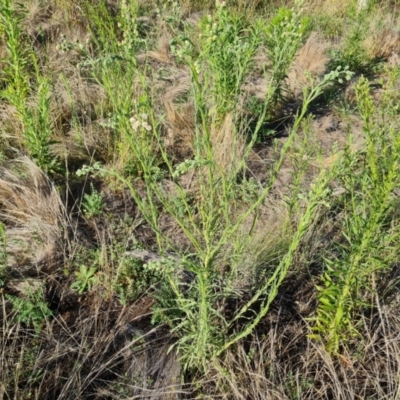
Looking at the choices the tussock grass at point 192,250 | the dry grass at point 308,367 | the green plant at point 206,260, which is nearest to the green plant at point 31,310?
the tussock grass at point 192,250

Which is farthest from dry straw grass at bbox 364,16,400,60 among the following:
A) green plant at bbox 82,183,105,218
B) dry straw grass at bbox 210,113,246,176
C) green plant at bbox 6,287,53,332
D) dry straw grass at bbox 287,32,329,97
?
green plant at bbox 6,287,53,332

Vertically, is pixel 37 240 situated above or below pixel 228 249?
below

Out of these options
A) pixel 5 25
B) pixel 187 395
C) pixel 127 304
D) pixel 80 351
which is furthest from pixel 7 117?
pixel 187 395

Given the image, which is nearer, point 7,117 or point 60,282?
point 60,282

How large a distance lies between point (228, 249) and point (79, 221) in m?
1.07

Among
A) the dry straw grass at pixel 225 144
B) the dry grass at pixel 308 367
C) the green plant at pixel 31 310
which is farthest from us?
the dry straw grass at pixel 225 144

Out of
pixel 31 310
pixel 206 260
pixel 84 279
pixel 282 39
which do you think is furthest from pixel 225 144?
pixel 31 310

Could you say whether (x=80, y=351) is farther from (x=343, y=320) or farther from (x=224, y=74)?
(x=224, y=74)

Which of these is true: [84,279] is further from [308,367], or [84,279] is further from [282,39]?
[282,39]

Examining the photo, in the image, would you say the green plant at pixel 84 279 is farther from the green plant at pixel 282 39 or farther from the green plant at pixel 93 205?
the green plant at pixel 282 39

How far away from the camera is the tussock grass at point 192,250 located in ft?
5.33

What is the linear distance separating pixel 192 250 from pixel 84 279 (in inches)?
27.0

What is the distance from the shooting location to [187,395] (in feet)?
6.42

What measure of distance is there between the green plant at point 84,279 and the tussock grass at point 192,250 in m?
0.01
